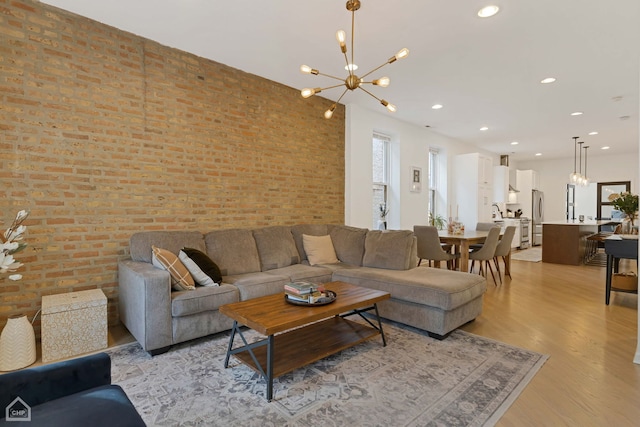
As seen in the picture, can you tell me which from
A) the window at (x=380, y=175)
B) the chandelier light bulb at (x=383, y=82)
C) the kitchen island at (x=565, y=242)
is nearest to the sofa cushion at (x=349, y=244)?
the window at (x=380, y=175)

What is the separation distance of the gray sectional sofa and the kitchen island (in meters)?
4.80

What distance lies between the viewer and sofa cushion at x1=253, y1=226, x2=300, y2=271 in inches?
152

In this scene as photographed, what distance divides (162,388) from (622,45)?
5098mm

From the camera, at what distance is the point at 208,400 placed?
6.44 feet

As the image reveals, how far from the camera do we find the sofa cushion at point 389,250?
3629mm

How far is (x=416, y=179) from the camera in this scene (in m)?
6.47

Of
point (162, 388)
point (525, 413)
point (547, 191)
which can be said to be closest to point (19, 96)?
point (162, 388)

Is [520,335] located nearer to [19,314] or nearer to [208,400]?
[208,400]

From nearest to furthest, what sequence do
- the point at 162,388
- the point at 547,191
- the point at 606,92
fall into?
the point at 162,388 → the point at 606,92 → the point at 547,191

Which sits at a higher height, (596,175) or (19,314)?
(596,175)

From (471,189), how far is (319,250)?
4.99 metres

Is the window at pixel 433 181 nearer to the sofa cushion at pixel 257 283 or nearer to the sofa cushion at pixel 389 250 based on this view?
the sofa cushion at pixel 389 250

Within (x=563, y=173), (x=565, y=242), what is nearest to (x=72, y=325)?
(x=565, y=242)

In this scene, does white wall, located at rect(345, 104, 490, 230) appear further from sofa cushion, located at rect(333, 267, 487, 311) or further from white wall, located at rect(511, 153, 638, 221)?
white wall, located at rect(511, 153, 638, 221)
